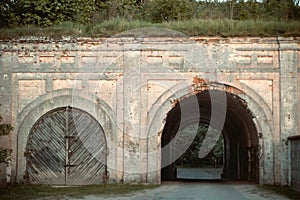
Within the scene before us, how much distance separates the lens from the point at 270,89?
1534 centimetres

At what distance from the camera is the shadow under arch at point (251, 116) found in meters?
15.3

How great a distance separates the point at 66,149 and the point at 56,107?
1360mm

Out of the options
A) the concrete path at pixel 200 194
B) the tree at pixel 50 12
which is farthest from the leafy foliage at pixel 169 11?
the concrete path at pixel 200 194

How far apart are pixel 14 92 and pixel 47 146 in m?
1.99

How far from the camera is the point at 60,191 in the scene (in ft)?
45.2

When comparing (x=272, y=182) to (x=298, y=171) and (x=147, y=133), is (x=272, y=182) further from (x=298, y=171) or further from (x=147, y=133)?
(x=147, y=133)

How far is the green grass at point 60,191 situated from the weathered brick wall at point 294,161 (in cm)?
406

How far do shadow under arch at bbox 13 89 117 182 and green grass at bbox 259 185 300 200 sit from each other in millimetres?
5008

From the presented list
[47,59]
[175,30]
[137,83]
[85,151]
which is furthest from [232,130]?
[47,59]

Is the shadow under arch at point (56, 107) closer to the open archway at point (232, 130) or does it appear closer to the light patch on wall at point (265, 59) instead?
the open archway at point (232, 130)

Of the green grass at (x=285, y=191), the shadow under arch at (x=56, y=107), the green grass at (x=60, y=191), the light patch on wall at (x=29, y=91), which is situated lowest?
the green grass at (x=60, y=191)

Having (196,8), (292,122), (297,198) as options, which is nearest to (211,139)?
(196,8)

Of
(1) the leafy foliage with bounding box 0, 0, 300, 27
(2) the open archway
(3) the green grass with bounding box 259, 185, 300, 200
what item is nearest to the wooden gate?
(2) the open archway

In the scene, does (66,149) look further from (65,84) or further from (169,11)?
(169,11)
